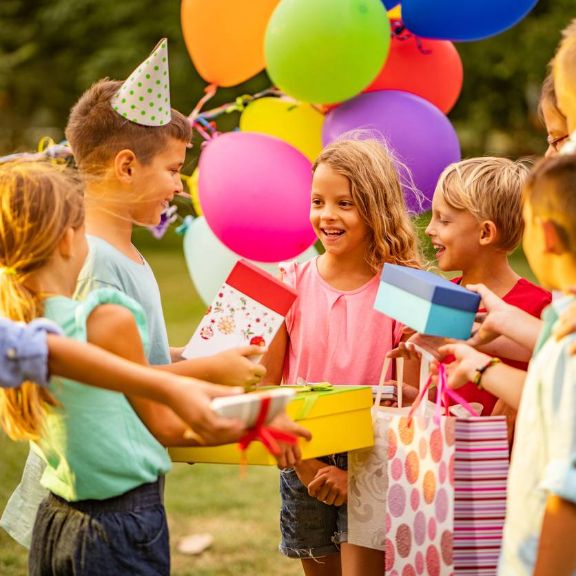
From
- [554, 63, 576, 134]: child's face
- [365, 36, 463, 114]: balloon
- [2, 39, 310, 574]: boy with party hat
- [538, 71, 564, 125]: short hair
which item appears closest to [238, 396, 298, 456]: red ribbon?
[2, 39, 310, 574]: boy with party hat

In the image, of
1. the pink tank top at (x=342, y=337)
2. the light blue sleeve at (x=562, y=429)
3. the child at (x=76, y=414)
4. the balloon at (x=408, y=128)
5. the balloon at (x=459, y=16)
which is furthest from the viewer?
the balloon at (x=459, y=16)

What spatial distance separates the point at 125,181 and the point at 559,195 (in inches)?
53.4

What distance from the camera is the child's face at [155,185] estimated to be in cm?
285

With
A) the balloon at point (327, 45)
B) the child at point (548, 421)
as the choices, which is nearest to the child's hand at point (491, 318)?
the child at point (548, 421)

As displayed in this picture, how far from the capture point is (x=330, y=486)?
2846 mm

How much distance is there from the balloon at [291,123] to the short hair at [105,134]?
4.86 ft

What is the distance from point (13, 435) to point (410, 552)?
1.00 metres

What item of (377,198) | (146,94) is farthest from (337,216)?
(146,94)

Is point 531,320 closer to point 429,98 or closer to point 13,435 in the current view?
point 13,435

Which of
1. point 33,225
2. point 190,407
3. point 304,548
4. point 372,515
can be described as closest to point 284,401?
point 190,407

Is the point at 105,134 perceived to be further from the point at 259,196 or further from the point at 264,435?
the point at 264,435

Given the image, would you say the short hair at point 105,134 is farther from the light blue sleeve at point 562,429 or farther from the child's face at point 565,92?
the light blue sleeve at point 562,429

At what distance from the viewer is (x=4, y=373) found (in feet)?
6.60

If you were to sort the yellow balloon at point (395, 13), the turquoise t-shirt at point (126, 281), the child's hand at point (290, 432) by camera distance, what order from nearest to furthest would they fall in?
the child's hand at point (290, 432) → the turquoise t-shirt at point (126, 281) → the yellow balloon at point (395, 13)
